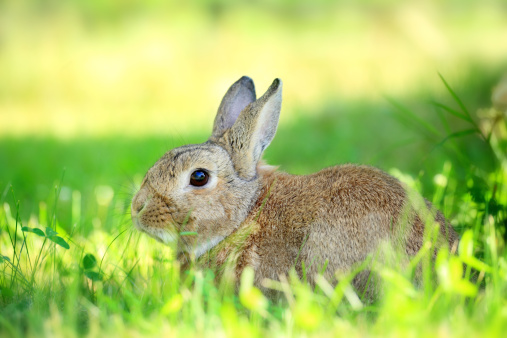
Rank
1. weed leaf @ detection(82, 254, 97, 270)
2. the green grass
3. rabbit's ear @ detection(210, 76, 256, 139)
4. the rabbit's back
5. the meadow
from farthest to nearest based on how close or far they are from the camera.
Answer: rabbit's ear @ detection(210, 76, 256, 139) < weed leaf @ detection(82, 254, 97, 270) < the rabbit's back < the meadow < the green grass

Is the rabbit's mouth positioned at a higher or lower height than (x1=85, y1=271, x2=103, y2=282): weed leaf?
higher

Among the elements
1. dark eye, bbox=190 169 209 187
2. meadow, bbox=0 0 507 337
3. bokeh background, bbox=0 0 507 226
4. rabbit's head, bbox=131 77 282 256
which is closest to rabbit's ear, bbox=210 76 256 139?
rabbit's head, bbox=131 77 282 256

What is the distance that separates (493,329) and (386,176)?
4.43 ft

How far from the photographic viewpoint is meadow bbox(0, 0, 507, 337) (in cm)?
251

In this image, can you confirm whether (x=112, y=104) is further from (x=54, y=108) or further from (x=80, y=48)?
(x=80, y=48)

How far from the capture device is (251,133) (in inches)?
146

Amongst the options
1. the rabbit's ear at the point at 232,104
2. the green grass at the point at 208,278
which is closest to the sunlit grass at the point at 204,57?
the green grass at the point at 208,278

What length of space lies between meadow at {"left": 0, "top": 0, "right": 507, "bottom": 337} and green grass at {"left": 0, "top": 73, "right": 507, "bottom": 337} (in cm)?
1

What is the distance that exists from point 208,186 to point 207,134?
13.9 ft

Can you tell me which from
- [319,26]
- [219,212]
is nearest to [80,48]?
[319,26]

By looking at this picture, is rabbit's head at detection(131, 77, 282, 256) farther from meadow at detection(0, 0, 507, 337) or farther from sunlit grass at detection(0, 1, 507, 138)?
sunlit grass at detection(0, 1, 507, 138)

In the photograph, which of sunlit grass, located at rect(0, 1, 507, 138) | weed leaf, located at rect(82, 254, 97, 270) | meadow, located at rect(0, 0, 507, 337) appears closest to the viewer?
meadow, located at rect(0, 0, 507, 337)

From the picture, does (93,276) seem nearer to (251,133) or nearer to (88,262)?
(88,262)

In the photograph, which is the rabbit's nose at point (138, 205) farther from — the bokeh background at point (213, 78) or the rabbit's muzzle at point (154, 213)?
the bokeh background at point (213, 78)
